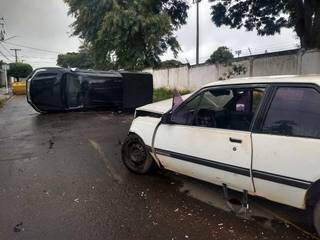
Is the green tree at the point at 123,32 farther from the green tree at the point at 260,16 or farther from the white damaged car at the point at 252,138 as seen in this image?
the white damaged car at the point at 252,138

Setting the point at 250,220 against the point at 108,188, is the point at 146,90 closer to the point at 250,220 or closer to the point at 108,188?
the point at 108,188

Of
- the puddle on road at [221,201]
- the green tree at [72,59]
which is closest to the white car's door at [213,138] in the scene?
the puddle on road at [221,201]

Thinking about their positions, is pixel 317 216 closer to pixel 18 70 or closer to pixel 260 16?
pixel 260 16

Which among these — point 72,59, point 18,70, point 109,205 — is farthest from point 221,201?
point 72,59

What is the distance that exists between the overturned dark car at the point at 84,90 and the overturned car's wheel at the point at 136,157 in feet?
32.2

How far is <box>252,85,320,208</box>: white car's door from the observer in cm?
363

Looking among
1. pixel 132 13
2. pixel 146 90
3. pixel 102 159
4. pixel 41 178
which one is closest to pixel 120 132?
pixel 102 159

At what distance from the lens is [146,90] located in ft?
53.3

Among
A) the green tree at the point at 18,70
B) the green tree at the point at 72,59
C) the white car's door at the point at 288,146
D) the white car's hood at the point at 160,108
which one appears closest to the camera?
the white car's door at the point at 288,146

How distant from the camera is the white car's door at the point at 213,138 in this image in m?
4.23

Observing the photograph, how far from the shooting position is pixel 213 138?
4523mm

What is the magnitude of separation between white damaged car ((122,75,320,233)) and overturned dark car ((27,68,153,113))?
10653mm

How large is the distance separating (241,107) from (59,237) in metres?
2.52

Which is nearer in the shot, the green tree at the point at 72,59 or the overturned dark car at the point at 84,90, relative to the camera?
the overturned dark car at the point at 84,90
